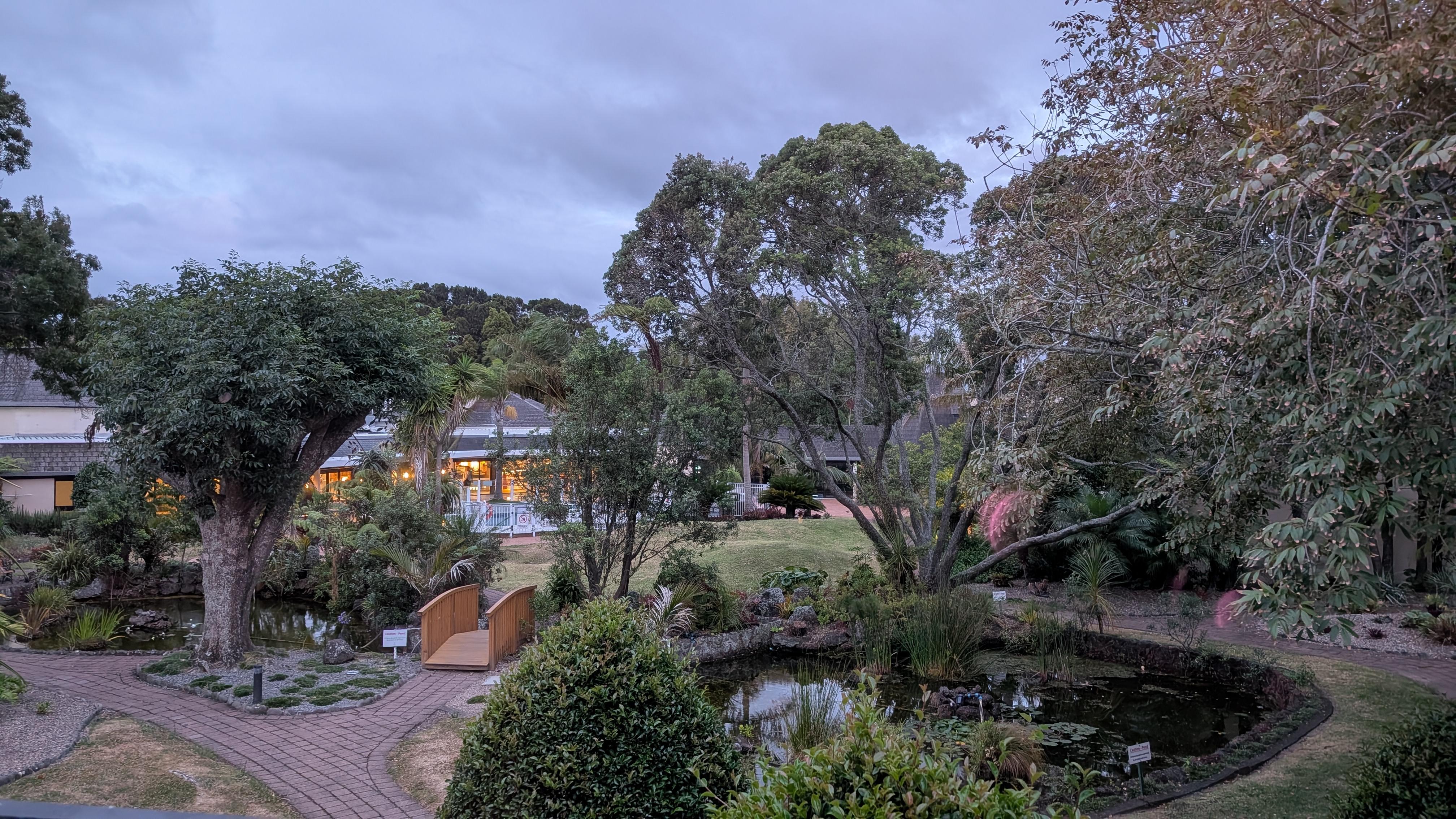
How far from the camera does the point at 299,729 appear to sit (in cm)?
754

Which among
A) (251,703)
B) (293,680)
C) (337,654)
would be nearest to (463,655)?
(337,654)

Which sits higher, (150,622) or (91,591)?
(91,591)

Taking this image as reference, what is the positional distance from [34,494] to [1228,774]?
97.0 feet

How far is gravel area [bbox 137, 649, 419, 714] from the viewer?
8.23 meters

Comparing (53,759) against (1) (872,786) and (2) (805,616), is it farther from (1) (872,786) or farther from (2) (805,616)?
(2) (805,616)

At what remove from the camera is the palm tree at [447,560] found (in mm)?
12609

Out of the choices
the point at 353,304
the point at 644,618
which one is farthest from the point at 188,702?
the point at 644,618

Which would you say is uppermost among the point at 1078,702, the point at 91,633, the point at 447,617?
the point at 447,617

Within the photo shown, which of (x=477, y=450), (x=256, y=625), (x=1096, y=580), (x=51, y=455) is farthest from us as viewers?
(x=477, y=450)

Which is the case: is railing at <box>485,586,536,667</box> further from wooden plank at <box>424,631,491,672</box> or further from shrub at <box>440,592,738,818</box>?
shrub at <box>440,592,738,818</box>

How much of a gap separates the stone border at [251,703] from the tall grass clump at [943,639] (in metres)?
5.87

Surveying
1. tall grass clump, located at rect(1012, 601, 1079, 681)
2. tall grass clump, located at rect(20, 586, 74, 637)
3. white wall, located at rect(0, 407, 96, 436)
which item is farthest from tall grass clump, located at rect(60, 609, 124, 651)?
white wall, located at rect(0, 407, 96, 436)

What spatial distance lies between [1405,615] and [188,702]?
15.0m

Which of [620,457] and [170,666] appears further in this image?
[620,457]
